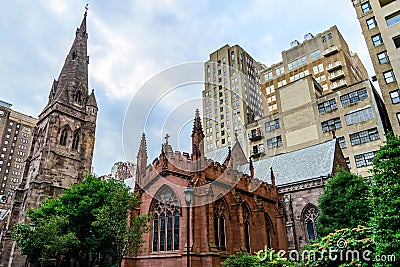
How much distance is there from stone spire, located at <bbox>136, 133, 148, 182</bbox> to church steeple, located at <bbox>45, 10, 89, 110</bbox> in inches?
1069

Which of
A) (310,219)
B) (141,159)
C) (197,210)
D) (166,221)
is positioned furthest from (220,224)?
(310,219)

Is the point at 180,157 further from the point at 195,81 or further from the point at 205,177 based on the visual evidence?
the point at 195,81

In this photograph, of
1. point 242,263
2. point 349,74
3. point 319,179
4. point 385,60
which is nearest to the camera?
point 242,263

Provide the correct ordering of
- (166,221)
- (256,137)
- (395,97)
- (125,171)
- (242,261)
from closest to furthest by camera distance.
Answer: (242,261), (166,221), (395,97), (256,137), (125,171)

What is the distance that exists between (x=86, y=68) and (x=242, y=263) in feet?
161

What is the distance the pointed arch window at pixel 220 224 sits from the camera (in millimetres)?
20542

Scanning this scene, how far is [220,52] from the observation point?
96062 millimetres

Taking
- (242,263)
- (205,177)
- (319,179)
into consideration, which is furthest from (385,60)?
(242,263)

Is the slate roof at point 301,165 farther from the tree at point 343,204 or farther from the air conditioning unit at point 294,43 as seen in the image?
the air conditioning unit at point 294,43

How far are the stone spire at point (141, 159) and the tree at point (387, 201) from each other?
18.0 metres

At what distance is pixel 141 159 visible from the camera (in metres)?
26.0

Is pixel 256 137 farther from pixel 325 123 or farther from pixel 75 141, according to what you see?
pixel 75 141

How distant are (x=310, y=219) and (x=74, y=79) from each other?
44.3 m

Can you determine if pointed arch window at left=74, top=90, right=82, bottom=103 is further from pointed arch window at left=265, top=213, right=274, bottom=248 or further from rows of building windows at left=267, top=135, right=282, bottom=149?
pointed arch window at left=265, top=213, right=274, bottom=248
